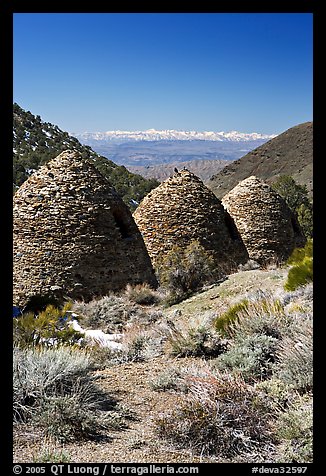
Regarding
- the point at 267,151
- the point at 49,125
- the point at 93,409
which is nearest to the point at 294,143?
the point at 267,151

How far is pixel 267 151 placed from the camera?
3137 inches

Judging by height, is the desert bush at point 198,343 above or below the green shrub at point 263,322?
below

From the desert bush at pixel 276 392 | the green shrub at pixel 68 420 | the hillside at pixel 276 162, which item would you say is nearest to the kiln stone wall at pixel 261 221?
the desert bush at pixel 276 392

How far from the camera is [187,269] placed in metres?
13.1

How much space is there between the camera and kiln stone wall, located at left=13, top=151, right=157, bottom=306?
11.2 m

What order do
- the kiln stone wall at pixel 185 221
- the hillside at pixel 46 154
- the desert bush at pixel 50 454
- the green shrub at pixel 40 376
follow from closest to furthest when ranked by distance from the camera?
the desert bush at pixel 50 454
the green shrub at pixel 40 376
the kiln stone wall at pixel 185 221
the hillside at pixel 46 154

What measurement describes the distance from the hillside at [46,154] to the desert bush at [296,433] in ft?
87.8

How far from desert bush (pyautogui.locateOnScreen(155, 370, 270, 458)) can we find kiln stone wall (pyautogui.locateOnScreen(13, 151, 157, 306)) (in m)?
6.88

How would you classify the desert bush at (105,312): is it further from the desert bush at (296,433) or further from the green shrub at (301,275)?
the desert bush at (296,433)

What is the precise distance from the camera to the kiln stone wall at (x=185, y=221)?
14109 mm

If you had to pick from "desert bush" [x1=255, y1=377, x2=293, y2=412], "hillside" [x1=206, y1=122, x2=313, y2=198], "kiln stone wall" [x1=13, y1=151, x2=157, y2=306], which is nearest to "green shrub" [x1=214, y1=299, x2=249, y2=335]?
"desert bush" [x1=255, y1=377, x2=293, y2=412]

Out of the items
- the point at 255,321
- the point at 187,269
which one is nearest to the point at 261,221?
the point at 187,269
